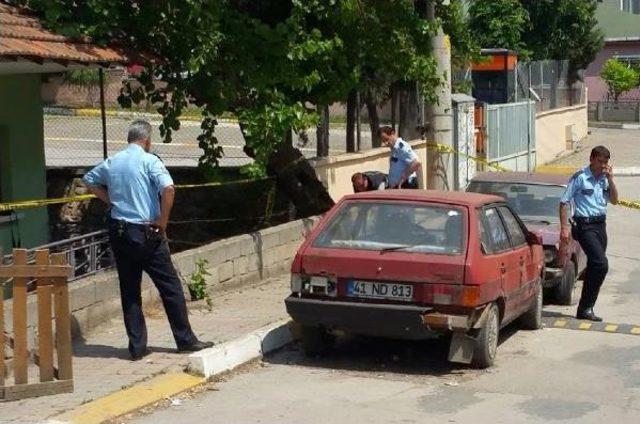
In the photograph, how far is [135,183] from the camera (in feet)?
28.1

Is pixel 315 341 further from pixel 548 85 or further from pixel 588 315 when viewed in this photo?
pixel 548 85

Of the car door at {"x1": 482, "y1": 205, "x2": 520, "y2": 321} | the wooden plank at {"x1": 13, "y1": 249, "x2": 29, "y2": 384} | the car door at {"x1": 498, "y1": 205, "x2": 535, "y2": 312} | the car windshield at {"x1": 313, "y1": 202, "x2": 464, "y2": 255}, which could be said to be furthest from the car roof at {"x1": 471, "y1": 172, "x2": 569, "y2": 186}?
the wooden plank at {"x1": 13, "y1": 249, "x2": 29, "y2": 384}

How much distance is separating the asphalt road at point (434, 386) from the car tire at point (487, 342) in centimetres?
10

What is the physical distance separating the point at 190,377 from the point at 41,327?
1.26m

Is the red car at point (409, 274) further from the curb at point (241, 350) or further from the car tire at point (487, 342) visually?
the curb at point (241, 350)

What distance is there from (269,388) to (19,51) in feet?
13.3

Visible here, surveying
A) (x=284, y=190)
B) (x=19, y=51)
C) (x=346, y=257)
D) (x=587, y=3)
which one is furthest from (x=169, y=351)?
(x=587, y=3)

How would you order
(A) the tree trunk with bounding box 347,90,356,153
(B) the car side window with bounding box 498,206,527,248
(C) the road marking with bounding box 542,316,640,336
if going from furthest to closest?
(A) the tree trunk with bounding box 347,90,356,153, (C) the road marking with bounding box 542,316,640,336, (B) the car side window with bounding box 498,206,527,248

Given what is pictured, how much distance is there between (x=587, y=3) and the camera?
43688 millimetres

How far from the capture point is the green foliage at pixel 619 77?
50.7 metres

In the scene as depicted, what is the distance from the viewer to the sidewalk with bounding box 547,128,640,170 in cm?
3241

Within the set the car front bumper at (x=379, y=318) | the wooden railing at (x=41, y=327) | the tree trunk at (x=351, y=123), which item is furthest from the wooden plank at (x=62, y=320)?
the tree trunk at (x=351, y=123)

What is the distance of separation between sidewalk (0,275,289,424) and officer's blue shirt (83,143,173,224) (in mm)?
1109

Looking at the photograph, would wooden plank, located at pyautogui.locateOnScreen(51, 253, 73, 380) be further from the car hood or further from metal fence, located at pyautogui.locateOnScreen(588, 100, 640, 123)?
metal fence, located at pyautogui.locateOnScreen(588, 100, 640, 123)
